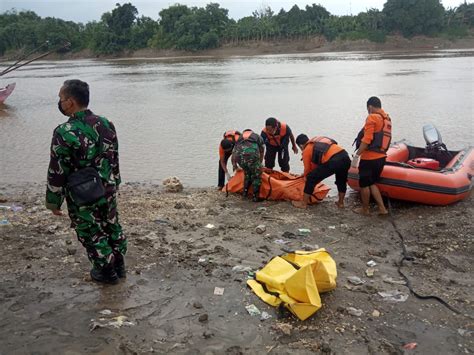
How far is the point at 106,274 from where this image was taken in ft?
12.0

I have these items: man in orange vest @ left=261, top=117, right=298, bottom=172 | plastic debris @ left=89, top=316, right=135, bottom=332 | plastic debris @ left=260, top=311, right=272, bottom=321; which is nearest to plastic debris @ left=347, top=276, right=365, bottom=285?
plastic debris @ left=260, top=311, right=272, bottom=321

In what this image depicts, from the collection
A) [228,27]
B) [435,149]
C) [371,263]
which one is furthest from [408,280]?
[228,27]

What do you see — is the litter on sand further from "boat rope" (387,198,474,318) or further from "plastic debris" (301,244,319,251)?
"boat rope" (387,198,474,318)

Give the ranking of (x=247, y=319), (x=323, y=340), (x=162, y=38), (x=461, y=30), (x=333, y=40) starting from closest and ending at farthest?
(x=323, y=340) < (x=247, y=319) < (x=461, y=30) < (x=333, y=40) < (x=162, y=38)

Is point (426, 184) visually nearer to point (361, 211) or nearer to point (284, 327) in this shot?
point (361, 211)

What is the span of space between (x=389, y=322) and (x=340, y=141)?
302 inches

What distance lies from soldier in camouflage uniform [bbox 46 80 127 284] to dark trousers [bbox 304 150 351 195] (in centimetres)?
317

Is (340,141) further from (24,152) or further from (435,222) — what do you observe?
(24,152)

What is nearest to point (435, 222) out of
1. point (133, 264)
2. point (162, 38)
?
point (133, 264)

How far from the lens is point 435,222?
5730mm

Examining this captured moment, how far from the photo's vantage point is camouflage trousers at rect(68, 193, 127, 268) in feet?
11.0

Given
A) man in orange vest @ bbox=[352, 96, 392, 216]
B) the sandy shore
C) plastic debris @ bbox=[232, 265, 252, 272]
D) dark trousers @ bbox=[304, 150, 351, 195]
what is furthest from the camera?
the sandy shore

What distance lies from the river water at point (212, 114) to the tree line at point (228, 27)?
38439 mm

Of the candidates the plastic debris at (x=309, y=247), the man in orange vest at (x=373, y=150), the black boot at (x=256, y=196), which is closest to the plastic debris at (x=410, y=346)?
the plastic debris at (x=309, y=247)
